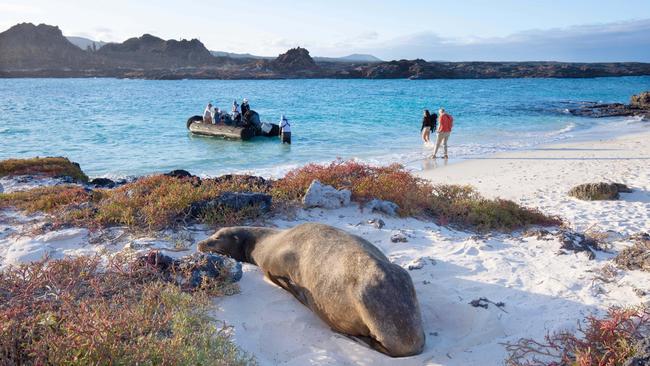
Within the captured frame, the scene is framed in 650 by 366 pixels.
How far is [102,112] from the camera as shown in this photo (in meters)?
40.9

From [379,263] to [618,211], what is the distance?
767cm

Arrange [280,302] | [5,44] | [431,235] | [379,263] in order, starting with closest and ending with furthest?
[379,263] → [280,302] → [431,235] → [5,44]

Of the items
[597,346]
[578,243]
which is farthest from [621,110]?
[597,346]

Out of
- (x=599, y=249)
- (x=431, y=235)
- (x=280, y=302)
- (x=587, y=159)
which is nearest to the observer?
(x=280, y=302)

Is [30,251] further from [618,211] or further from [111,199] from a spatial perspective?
[618,211]

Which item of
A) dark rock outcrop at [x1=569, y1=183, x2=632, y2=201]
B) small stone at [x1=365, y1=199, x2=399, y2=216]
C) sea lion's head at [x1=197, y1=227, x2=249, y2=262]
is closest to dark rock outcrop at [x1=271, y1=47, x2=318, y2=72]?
dark rock outcrop at [x1=569, y1=183, x2=632, y2=201]

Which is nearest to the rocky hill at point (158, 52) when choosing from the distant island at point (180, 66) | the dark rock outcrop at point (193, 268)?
the distant island at point (180, 66)

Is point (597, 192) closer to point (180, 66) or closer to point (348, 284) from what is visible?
point (348, 284)

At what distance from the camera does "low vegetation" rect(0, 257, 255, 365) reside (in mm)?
3496

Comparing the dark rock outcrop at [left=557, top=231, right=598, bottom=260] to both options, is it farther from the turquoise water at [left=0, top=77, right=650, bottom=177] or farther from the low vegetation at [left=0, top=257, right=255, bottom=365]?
the turquoise water at [left=0, top=77, right=650, bottom=177]

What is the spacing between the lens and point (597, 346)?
434 cm

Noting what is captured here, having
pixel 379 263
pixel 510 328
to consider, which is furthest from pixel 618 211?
pixel 379 263

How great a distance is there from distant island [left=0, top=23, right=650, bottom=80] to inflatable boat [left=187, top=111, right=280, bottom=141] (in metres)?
82.9

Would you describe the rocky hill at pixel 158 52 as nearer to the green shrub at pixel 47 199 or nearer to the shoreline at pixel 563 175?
the shoreline at pixel 563 175
